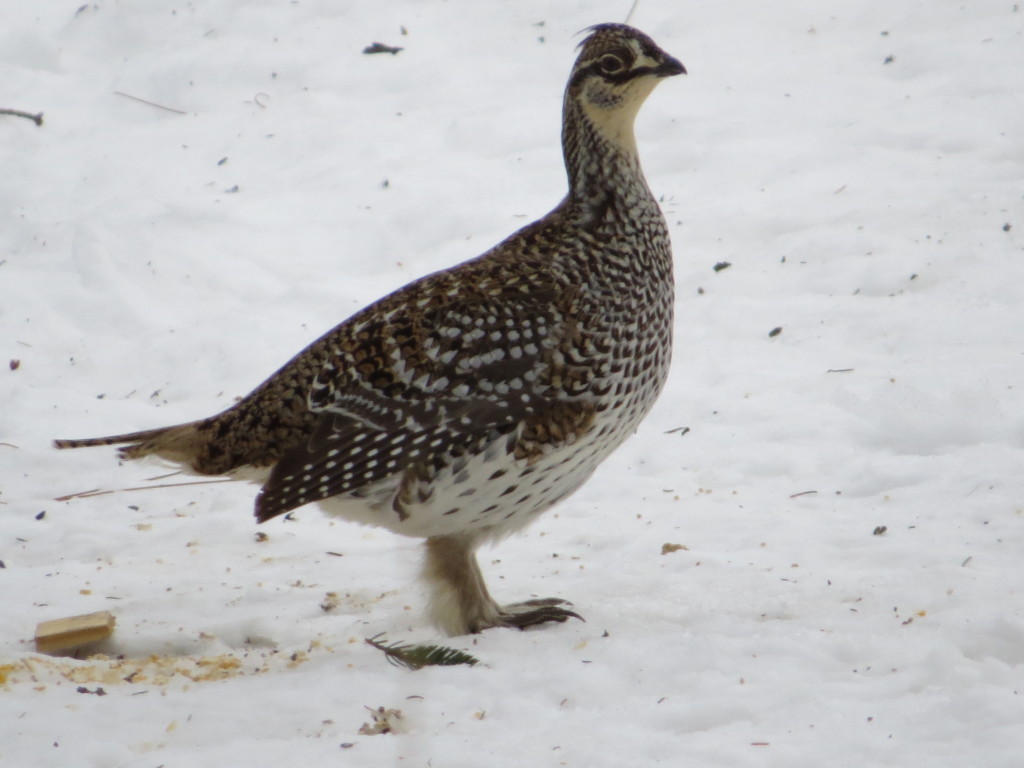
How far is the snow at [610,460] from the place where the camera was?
10.8 ft

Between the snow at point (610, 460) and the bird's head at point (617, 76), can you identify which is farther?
the bird's head at point (617, 76)

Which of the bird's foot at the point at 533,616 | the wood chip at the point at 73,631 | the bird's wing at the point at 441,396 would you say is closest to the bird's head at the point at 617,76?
the bird's wing at the point at 441,396

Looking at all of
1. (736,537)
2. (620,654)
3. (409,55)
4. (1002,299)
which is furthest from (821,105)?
(620,654)

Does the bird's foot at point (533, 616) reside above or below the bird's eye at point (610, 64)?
below

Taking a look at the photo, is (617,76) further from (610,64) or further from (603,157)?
(603,157)

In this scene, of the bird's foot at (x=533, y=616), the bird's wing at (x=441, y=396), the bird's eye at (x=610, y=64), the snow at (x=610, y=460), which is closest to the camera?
the snow at (x=610, y=460)

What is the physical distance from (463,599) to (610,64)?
6.42 ft

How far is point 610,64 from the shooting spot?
4.27 metres

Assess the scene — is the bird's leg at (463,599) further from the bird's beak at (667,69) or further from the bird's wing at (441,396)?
the bird's beak at (667,69)

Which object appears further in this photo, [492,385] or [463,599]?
[463,599]

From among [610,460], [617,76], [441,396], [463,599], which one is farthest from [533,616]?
[617,76]

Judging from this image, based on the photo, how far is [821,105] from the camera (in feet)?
26.1

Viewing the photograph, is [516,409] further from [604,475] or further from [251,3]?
[251,3]

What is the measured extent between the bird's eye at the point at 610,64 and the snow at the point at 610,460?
1807 millimetres
